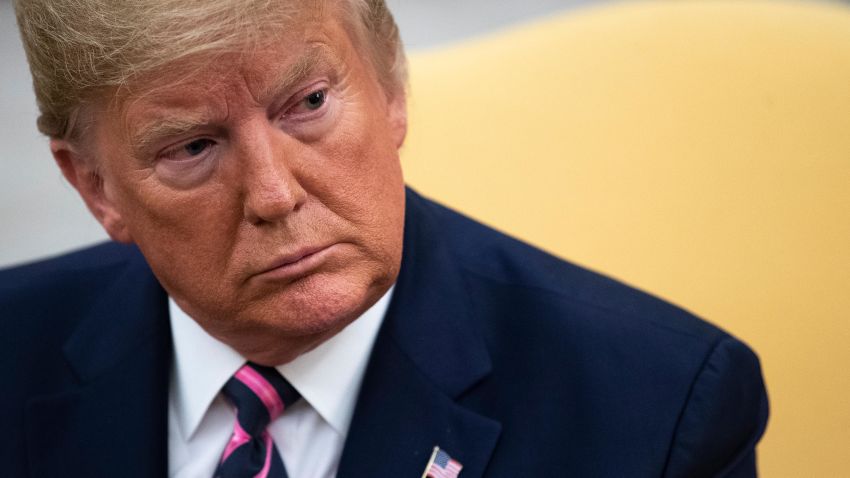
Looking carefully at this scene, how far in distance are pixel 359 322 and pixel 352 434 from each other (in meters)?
0.20

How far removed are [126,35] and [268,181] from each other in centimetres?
28

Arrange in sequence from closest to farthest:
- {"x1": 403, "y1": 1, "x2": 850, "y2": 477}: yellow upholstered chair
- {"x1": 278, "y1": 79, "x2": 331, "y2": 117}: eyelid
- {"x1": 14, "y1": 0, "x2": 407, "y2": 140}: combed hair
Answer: {"x1": 14, "y1": 0, "x2": 407, "y2": 140}: combed hair → {"x1": 278, "y1": 79, "x2": 331, "y2": 117}: eyelid → {"x1": 403, "y1": 1, "x2": 850, "y2": 477}: yellow upholstered chair

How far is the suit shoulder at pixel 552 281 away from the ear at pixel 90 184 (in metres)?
0.58

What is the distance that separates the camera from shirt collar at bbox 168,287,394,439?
2.16m

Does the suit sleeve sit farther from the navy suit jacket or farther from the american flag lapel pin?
the american flag lapel pin

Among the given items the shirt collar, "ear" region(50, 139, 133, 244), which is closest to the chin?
the shirt collar

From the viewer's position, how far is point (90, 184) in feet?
6.98

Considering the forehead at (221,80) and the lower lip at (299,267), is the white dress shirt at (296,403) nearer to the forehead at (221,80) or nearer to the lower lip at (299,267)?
the lower lip at (299,267)

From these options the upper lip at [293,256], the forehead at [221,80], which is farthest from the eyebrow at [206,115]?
the upper lip at [293,256]

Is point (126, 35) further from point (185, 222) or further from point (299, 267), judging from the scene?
point (299, 267)

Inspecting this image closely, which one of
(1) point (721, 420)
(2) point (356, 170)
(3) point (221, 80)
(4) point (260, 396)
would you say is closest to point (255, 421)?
(4) point (260, 396)

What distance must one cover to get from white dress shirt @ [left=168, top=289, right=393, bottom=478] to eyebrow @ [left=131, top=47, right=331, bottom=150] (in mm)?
489

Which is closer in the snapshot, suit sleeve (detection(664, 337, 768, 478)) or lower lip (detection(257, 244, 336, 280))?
lower lip (detection(257, 244, 336, 280))

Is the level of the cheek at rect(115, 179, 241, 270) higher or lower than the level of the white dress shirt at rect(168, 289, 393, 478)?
higher
